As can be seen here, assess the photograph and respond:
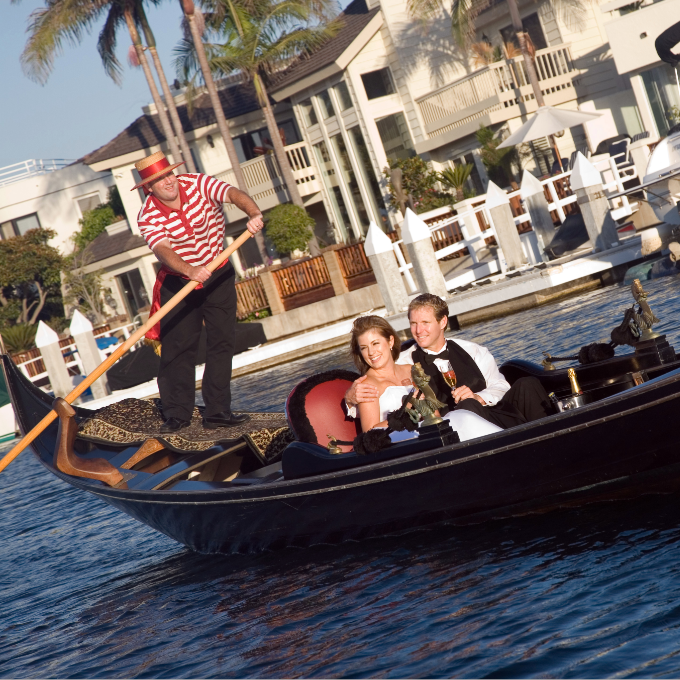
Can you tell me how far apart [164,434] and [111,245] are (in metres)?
23.2

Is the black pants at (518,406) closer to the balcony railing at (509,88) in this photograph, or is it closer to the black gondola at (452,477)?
the black gondola at (452,477)

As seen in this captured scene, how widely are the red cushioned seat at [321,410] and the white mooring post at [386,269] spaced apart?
880cm

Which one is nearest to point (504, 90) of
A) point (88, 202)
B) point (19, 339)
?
point (19, 339)

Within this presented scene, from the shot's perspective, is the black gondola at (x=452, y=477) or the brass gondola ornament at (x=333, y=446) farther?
the brass gondola ornament at (x=333, y=446)

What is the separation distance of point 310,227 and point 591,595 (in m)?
19.8

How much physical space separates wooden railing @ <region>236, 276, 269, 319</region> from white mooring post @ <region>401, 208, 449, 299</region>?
5061 mm

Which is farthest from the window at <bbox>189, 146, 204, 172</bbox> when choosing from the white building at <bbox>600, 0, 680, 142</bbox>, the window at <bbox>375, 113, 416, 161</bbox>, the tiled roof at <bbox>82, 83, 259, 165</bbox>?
the white building at <bbox>600, 0, 680, 142</bbox>

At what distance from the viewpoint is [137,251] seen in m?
27.2

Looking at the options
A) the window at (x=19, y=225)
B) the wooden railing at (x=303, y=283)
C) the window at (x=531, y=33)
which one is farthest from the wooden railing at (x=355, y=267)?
the window at (x=19, y=225)

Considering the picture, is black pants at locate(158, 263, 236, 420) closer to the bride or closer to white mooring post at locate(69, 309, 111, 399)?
the bride

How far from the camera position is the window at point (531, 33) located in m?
21.8

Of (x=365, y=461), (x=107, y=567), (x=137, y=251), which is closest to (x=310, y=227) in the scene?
(x=137, y=251)

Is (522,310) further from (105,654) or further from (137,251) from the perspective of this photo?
(137,251)

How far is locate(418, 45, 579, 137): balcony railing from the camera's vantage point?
20.5 m
